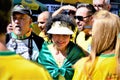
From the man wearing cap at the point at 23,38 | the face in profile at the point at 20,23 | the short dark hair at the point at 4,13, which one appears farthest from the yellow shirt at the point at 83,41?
the short dark hair at the point at 4,13

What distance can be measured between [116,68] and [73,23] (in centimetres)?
111

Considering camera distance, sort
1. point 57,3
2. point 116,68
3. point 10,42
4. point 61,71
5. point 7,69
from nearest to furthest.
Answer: point 7,69, point 116,68, point 61,71, point 10,42, point 57,3

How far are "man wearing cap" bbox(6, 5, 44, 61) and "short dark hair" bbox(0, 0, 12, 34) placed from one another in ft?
8.70

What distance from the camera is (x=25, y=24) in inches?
176

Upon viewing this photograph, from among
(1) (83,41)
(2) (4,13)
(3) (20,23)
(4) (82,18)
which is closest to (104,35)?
(1) (83,41)

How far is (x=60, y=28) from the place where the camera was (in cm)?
408

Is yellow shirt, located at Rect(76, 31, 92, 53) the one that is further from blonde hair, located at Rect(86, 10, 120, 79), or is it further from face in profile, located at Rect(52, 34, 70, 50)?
blonde hair, located at Rect(86, 10, 120, 79)

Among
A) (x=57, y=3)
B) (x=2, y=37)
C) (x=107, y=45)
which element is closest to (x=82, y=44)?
(x=107, y=45)

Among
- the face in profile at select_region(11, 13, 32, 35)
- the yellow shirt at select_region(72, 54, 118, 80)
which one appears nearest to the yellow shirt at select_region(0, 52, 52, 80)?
the yellow shirt at select_region(72, 54, 118, 80)

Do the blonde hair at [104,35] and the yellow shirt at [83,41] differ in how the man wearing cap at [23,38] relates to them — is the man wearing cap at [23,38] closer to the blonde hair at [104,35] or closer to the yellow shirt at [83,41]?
the yellow shirt at [83,41]

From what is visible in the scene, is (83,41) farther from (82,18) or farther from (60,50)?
(60,50)

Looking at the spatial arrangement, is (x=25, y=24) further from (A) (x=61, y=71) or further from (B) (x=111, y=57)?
(B) (x=111, y=57)

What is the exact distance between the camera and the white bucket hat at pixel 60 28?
13.3 feet

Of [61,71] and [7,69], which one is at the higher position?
[7,69]
